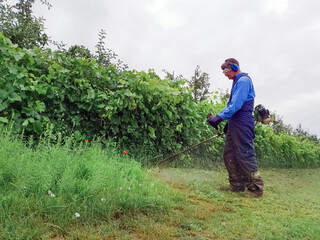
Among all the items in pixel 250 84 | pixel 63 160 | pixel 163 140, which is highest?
pixel 250 84

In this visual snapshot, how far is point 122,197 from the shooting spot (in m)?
2.74

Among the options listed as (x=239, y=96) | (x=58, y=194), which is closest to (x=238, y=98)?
(x=239, y=96)

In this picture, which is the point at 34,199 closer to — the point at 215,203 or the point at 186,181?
the point at 215,203

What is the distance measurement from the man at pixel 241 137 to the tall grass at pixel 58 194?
1722mm

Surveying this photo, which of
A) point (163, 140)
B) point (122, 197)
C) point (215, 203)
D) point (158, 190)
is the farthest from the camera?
point (163, 140)

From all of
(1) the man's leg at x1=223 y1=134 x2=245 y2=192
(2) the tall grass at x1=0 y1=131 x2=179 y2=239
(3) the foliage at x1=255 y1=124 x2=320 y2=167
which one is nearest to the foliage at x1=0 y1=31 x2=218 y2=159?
(2) the tall grass at x1=0 y1=131 x2=179 y2=239

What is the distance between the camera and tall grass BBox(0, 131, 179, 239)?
208cm

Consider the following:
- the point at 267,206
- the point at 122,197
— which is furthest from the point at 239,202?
the point at 122,197

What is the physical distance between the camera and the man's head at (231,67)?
16.3ft

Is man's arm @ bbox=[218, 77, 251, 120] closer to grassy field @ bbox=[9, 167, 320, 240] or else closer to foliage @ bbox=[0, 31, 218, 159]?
foliage @ bbox=[0, 31, 218, 159]

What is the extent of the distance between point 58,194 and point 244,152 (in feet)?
10.2

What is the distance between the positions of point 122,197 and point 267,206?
7.16 ft

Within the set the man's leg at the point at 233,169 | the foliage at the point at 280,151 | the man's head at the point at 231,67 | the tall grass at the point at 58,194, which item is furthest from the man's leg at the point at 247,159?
the foliage at the point at 280,151

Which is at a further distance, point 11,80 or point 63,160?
point 11,80
